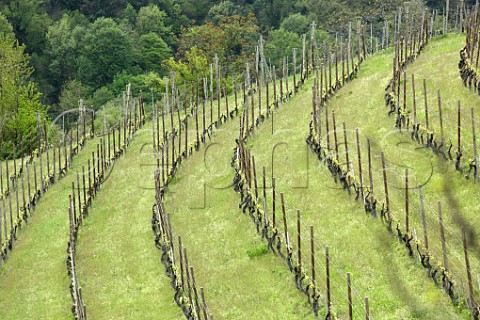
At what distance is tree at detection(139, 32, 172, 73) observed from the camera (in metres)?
110

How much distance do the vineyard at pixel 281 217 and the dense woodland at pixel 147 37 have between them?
133 ft

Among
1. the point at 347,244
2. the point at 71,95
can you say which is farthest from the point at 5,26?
the point at 347,244

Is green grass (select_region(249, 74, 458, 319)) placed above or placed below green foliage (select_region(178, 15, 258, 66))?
below

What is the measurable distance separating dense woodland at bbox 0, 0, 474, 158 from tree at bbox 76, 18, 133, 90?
129 mm

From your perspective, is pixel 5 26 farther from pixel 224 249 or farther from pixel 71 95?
pixel 224 249

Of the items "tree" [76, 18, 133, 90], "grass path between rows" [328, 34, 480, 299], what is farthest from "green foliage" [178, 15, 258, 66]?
"grass path between rows" [328, 34, 480, 299]

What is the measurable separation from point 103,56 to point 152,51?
23.4 feet

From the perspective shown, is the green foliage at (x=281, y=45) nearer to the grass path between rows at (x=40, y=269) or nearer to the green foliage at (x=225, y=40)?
the green foliage at (x=225, y=40)

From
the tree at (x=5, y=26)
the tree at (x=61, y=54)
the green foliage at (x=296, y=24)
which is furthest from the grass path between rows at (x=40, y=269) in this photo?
the green foliage at (x=296, y=24)

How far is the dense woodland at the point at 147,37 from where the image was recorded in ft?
330

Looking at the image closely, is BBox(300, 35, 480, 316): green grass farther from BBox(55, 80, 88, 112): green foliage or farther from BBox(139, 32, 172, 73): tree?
BBox(139, 32, 172, 73): tree

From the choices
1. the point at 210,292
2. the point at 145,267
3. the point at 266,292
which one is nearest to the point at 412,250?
the point at 266,292

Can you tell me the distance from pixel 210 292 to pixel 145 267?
17.7 ft

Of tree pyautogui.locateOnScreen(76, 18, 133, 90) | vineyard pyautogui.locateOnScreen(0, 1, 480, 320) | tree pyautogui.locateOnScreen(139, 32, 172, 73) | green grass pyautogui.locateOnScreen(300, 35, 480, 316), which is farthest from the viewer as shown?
tree pyautogui.locateOnScreen(139, 32, 172, 73)
